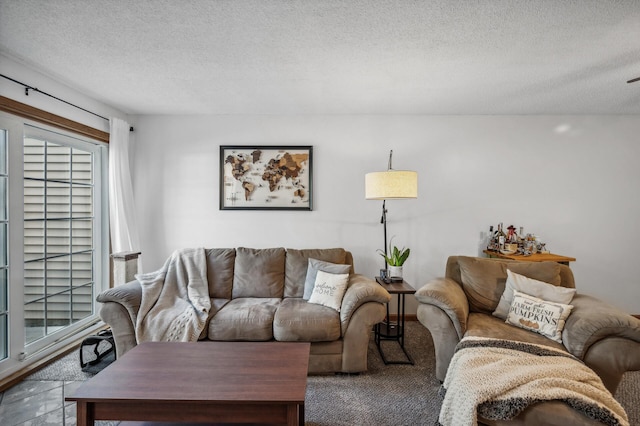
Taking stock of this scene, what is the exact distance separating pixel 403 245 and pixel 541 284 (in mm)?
1494

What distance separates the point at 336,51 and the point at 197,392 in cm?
224

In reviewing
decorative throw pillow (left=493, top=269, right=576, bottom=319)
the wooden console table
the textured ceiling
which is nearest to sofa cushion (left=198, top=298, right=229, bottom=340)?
the textured ceiling

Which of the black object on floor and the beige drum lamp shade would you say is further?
the beige drum lamp shade

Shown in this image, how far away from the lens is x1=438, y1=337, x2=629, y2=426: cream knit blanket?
1.39 meters

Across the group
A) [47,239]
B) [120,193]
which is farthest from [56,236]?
[120,193]

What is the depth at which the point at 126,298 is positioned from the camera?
2.38 meters

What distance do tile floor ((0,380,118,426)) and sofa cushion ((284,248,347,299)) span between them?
1.61 metres

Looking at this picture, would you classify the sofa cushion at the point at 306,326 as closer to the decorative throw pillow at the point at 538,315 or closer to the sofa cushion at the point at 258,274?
the sofa cushion at the point at 258,274

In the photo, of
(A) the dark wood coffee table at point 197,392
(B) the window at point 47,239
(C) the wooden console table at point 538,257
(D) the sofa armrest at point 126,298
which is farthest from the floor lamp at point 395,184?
(B) the window at point 47,239

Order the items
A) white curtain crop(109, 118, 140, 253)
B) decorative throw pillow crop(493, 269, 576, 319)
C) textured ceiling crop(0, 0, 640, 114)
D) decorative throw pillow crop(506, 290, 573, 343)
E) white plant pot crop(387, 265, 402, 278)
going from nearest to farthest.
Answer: textured ceiling crop(0, 0, 640, 114)
decorative throw pillow crop(506, 290, 573, 343)
decorative throw pillow crop(493, 269, 576, 319)
white plant pot crop(387, 265, 402, 278)
white curtain crop(109, 118, 140, 253)

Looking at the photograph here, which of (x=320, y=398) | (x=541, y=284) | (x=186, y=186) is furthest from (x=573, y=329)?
(x=186, y=186)

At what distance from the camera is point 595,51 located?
7.09ft

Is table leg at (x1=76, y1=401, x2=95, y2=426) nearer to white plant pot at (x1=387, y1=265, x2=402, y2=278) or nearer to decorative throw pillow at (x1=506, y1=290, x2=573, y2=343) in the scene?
white plant pot at (x1=387, y1=265, x2=402, y2=278)

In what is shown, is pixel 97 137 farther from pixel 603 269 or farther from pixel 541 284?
pixel 603 269
